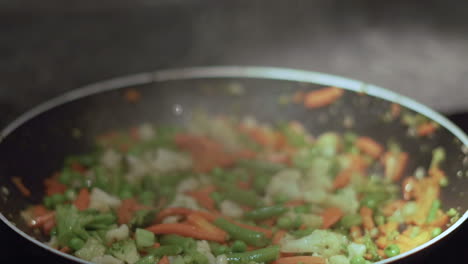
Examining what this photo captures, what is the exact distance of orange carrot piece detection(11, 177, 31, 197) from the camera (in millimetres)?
2120

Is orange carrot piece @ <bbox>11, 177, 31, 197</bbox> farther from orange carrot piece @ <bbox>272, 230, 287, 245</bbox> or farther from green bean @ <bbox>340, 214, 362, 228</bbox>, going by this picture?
green bean @ <bbox>340, 214, 362, 228</bbox>

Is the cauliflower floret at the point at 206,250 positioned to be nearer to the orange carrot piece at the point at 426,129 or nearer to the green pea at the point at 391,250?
the green pea at the point at 391,250

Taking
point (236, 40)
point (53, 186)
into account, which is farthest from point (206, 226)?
point (236, 40)

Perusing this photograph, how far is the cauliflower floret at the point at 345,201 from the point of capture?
2.23 m

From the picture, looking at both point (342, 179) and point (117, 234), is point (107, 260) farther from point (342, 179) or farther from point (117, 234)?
point (342, 179)

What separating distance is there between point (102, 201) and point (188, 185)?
1.36 feet

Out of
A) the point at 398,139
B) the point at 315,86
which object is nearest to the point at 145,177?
the point at 315,86

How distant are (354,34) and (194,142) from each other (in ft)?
7.25

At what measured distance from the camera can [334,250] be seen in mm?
1895

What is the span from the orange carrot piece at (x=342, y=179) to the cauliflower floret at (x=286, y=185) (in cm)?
16

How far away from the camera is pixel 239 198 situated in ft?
7.68

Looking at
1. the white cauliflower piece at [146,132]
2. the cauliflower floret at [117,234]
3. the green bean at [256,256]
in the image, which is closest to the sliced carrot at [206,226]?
the green bean at [256,256]

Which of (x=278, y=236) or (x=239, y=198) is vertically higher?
(x=239, y=198)

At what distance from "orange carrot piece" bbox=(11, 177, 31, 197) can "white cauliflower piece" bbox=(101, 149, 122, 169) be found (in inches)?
15.8
